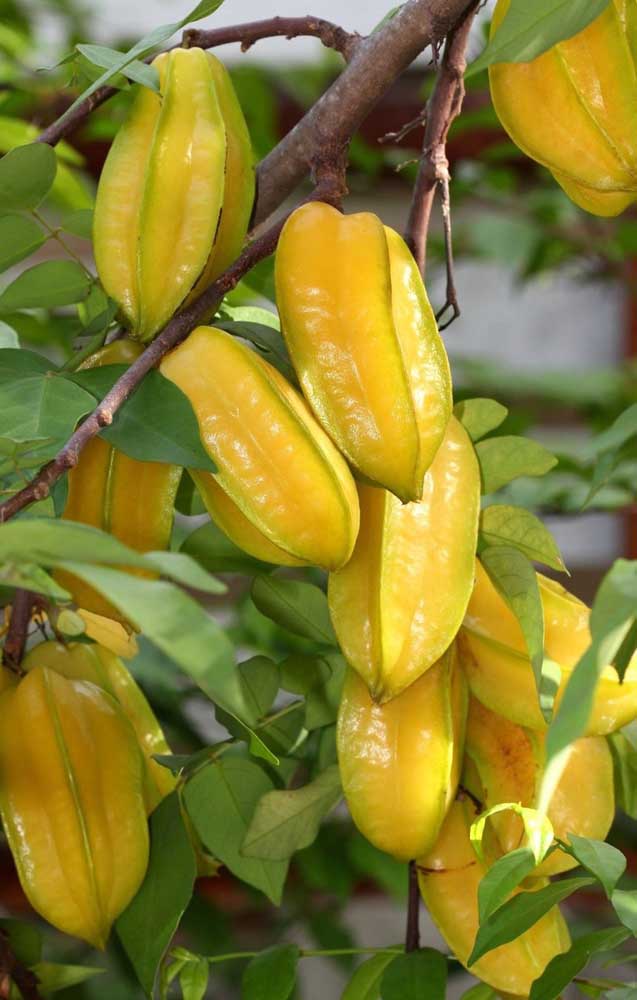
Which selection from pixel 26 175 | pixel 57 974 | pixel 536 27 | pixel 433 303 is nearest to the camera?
pixel 536 27

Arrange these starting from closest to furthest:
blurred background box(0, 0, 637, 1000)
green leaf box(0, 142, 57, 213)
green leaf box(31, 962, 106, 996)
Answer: green leaf box(0, 142, 57, 213) < green leaf box(31, 962, 106, 996) < blurred background box(0, 0, 637, 1000)

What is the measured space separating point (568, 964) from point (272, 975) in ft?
0.50

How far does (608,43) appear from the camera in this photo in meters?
0.47

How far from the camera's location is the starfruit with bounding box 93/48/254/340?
485 mm

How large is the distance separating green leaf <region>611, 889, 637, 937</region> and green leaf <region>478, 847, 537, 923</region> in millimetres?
44

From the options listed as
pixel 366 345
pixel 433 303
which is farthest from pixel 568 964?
pixel 433 303

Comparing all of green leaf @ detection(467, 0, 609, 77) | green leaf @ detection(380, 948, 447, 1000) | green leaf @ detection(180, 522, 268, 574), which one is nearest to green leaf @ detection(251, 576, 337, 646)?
green leaf @ detection(180, 522, 268, 574)

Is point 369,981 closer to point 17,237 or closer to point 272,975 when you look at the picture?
point 272,975

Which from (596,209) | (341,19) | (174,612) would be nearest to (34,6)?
(341,19)

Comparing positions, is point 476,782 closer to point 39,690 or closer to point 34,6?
point 39,690

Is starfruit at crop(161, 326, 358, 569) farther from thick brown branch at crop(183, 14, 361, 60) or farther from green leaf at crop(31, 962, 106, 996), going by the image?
green leaf at crop(31, 962, 106, 996)

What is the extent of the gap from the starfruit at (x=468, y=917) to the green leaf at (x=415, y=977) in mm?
14

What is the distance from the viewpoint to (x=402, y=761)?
50 centimetres

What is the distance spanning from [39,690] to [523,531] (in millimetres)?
213
